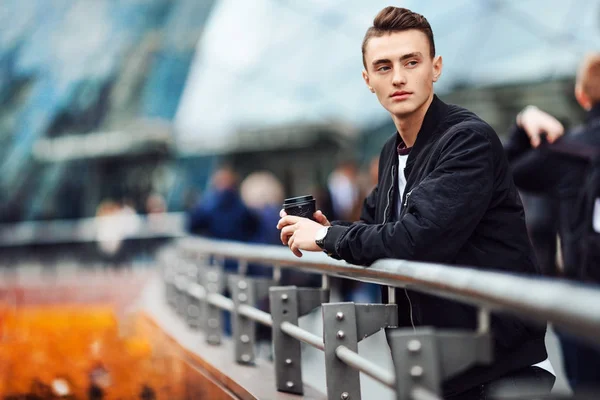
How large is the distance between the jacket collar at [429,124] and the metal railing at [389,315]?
1.17ft

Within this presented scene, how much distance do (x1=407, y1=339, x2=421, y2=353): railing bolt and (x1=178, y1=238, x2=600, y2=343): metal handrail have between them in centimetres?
14

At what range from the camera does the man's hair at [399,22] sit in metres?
3.36

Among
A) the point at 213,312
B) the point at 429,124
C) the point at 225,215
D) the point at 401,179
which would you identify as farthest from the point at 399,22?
the point at 225,215

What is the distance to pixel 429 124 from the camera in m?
3.33

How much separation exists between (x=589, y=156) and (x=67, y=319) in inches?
325

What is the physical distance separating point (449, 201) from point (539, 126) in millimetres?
1811

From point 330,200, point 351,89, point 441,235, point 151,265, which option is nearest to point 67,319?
point 330,200

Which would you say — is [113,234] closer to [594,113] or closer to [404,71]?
[594,113]

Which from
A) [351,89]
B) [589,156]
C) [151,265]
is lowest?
[151,265]

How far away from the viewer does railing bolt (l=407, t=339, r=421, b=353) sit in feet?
8.32

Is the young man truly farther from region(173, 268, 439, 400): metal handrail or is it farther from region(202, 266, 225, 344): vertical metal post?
region(202, 266, 225, 344): vertical metal post

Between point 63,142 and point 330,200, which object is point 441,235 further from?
point 63,142

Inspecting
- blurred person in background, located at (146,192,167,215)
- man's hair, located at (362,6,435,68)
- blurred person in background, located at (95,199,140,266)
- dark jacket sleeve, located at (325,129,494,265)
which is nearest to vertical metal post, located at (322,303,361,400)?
dark jacket sleeve, located at (325,129,494,265)

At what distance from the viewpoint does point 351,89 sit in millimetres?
36719
